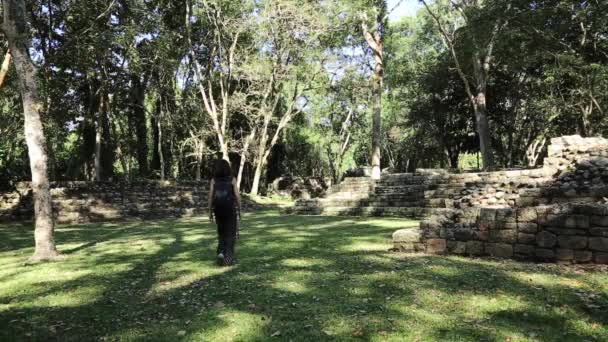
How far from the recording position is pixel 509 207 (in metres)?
8.38

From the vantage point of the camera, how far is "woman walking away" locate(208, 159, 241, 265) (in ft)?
21.7

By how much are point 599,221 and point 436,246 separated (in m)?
2.42

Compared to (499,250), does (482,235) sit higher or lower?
higher

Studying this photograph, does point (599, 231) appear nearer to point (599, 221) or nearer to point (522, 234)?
point (599, 221)

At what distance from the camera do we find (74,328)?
165 inches

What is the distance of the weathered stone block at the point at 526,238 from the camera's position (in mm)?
6520

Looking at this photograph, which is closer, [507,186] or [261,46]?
[507,186]

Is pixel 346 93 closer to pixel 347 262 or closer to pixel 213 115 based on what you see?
pixel 213 115

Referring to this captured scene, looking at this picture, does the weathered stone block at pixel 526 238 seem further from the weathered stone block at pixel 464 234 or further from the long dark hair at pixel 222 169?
the long dark hair at pixel 222 169

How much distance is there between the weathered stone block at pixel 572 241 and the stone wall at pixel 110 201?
15786 millimetres

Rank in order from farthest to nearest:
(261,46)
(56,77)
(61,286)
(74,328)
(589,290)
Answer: (261,46) → (56,77) → (61,286) → (589,290) → (74,328)

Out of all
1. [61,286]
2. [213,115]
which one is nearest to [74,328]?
[61,286]

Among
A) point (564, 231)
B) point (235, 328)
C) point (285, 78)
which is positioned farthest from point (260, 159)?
point (235, 328)

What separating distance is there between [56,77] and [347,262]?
21730mm
